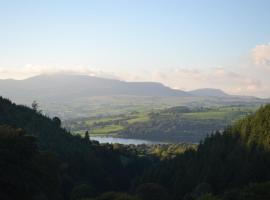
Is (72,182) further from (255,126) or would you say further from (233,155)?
(255,126)

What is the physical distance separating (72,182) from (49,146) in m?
20.3

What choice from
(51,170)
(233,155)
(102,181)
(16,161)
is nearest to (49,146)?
(102,181)

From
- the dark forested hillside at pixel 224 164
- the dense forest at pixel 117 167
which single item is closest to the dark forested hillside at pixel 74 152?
the dense forest at pixel 117 167

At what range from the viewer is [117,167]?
423 ft

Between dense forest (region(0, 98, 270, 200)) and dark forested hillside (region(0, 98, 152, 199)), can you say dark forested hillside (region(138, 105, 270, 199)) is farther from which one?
dark forested hillside (region(0, 98, 152, 199))

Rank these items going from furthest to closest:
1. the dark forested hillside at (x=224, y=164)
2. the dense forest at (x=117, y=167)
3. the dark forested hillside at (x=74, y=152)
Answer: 1. the dark forested hillside at (x=74, y=152)
2. the dark forested hillside at (x=224, y=164)
3. the dense forest at (x=117, y=167)

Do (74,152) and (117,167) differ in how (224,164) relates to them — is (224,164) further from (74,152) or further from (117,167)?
(117,167)

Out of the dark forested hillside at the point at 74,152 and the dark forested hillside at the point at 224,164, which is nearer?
the dark forested hillside at the point at 224,164

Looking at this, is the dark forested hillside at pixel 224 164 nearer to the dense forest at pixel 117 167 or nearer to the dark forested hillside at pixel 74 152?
the dense forest at pixel 117 167

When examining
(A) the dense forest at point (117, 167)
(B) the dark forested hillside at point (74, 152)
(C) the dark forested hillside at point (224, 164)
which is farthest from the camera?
(B) the dark forested hillside at point (74, 152)

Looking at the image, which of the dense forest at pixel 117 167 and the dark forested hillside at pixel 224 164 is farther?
the dark forested hillside at pixel 224 164

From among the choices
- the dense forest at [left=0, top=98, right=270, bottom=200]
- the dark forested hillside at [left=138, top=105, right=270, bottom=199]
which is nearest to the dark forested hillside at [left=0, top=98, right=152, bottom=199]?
the dense forest at [left=0, top=98, right=270, bottom=200]

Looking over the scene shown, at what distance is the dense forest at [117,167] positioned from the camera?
44.2 metres

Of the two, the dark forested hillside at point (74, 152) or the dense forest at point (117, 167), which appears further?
the dark forested hillside at point (74, 152)
